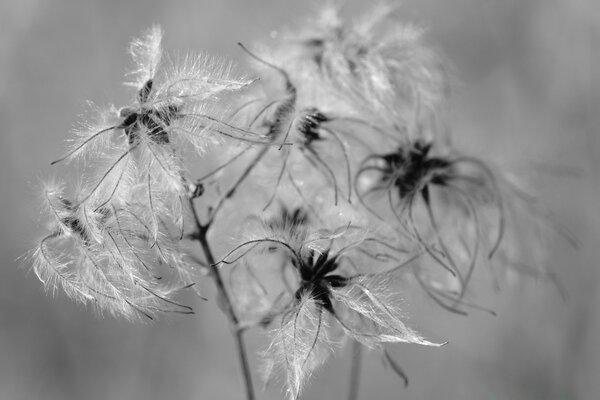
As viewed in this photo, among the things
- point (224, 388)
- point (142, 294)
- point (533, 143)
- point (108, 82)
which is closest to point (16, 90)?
point (108, 82)

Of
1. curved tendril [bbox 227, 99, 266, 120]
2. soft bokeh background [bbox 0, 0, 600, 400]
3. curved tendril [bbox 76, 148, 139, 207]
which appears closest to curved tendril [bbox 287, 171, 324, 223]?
curved tendril [bbox 227, 99, 266, 120]

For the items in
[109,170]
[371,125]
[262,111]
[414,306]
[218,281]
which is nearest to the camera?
[109,170]

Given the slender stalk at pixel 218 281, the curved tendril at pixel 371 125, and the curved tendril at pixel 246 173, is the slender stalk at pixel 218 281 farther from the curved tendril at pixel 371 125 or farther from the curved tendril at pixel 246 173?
the curved tendril at pixel 371 125

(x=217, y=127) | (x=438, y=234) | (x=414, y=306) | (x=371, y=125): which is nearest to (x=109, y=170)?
(x=217, y=127)

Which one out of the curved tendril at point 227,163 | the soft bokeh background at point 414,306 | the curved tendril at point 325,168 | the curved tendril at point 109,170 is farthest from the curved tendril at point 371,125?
the soft bokeh background at point 414,306

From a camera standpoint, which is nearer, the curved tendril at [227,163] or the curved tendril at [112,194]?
the curved tendril at [112,194]

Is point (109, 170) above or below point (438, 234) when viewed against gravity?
above

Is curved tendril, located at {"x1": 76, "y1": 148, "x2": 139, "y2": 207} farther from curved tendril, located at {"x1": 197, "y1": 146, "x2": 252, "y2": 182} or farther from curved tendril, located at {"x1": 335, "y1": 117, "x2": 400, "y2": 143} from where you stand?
curved tendril, located at {"x1": 335, "y1": 117, "x2": 400, "y2": 143}

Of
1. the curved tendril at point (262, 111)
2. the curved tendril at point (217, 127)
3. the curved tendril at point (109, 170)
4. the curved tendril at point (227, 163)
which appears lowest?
the curved tendril at point (109, 170)

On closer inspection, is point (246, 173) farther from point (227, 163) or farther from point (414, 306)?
point (414, 306)
